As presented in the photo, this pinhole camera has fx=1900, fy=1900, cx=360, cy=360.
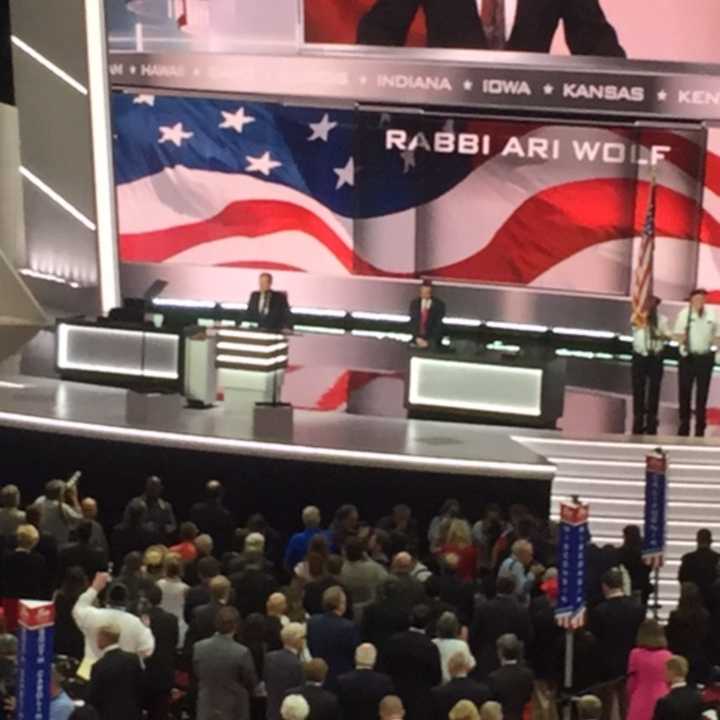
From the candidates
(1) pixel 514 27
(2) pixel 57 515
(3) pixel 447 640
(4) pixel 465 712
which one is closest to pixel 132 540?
(2) pixel 57 515

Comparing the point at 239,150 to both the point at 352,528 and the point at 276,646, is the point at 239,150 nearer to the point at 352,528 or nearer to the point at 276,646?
the point at 352,528

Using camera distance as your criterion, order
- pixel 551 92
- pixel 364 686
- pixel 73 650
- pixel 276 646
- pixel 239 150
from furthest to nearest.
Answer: pixel 239 150
pixel 551 92
pixel 73 650
pixel 276 646
pixel 364 686

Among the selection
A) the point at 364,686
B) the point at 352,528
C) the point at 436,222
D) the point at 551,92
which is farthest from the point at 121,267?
the point at 364,686

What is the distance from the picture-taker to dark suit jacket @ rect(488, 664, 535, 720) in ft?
33.2

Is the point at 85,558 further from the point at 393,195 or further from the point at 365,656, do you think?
the point at 393,195

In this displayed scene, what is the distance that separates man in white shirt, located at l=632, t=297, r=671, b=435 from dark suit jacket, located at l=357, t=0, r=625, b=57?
442cm

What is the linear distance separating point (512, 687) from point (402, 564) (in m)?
1.76

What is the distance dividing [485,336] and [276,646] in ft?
38.3

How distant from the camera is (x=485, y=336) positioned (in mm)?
22125

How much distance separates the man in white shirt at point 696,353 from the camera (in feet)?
55.4

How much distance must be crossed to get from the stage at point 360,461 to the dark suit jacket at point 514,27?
187 inches

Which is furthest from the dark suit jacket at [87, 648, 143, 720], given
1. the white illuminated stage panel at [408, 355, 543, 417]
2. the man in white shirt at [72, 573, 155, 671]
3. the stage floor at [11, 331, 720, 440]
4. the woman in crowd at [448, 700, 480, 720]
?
the white illuminated stage panel at [408, 355, 543, 417]

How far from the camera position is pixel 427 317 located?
60.0 ft

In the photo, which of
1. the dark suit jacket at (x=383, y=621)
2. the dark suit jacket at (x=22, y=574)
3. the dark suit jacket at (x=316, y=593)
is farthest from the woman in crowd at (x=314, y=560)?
the dark suit jacket at (x=22, y=574)
